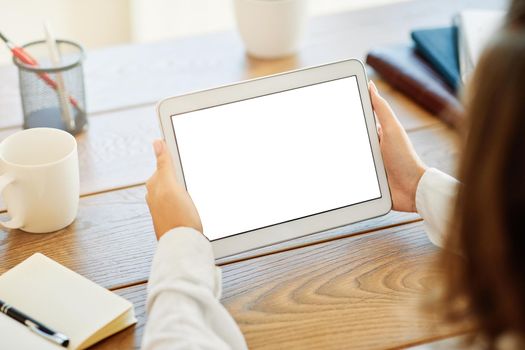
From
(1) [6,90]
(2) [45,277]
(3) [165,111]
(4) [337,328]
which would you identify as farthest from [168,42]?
(4) [337,328]

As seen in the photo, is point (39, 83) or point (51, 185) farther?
point (39, 83)

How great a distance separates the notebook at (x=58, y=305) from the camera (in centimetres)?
80

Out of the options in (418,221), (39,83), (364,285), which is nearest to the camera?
(364,285)

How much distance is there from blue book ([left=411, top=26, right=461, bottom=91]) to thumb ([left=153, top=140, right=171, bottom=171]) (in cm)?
58

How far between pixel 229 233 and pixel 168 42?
2.13ft

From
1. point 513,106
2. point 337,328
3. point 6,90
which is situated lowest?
point 337,328

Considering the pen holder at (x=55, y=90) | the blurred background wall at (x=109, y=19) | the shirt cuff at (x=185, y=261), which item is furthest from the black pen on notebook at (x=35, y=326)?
the blurred background wall at (x=109, y=19)

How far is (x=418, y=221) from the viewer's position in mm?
1014

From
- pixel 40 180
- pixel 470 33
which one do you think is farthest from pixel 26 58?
pixel 470 33

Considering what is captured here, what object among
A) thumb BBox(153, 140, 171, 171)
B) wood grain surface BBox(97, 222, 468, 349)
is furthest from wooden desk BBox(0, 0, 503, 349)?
thumb BBox(153, 140, 171, 171)

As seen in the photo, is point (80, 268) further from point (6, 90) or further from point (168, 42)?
point (168, 42)

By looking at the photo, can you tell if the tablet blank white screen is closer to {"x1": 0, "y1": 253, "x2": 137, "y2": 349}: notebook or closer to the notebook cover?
{"x1": 0, "y1": 253, "x2": 137, "y2": 349}: notebook

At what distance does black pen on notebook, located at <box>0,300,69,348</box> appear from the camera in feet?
2.60

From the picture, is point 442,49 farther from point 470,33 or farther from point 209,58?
point 209,58
